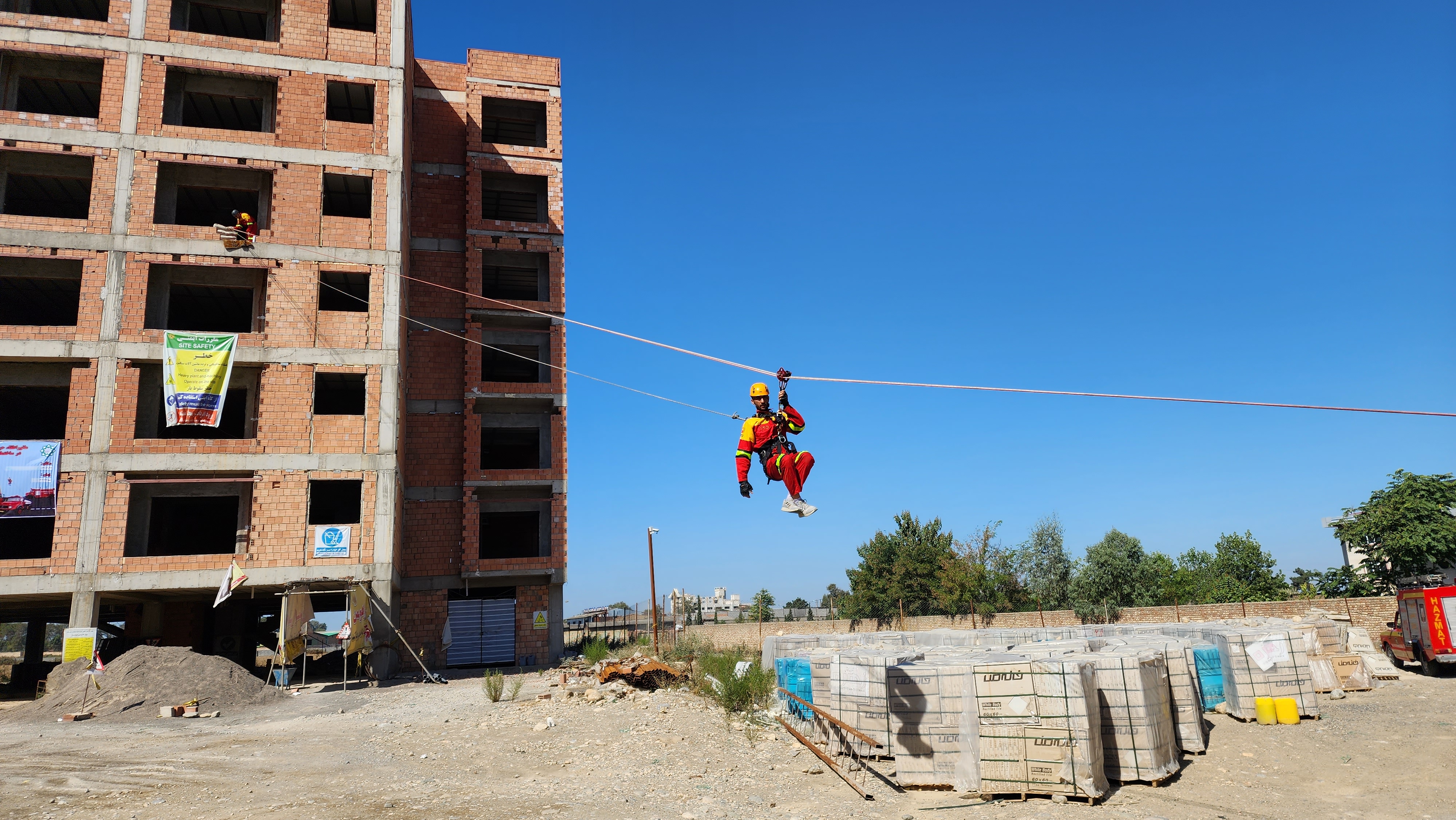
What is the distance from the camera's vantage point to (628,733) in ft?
41.5

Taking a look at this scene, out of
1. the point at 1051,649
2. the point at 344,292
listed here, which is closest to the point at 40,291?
the point at 344,292

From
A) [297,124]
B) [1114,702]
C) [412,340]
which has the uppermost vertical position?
[297,124]

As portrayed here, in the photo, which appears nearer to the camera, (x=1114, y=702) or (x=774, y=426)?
(x=1114, y=702)

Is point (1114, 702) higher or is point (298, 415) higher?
point (298, 415)

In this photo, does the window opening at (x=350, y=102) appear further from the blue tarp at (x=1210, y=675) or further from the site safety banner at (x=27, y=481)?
the blue tarp at (x=1210, y=675)

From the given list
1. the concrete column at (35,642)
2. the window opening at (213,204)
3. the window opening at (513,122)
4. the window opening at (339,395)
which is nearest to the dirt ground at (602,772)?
the window opening at (339,395)

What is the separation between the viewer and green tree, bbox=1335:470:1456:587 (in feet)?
98.4

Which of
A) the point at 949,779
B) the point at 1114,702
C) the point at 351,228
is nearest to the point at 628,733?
the point at 949,779

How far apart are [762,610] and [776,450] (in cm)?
3387

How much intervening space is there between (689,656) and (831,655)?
9.21 metres

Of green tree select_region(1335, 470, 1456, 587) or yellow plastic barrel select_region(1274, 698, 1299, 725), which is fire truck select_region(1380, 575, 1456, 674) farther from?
green tree select_region(1335, 470, 1456, 587)

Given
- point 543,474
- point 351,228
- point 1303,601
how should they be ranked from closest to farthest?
point 351,228, point 1303,601, point 543,474

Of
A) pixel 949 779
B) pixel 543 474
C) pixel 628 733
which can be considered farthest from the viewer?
pixel 543 474

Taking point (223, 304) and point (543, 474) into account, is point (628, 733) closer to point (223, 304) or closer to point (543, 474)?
point (543, 474)
